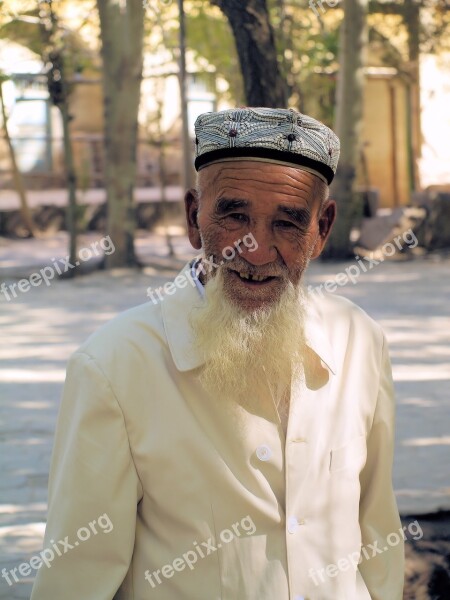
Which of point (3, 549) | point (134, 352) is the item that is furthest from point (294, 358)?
point (3, 549)

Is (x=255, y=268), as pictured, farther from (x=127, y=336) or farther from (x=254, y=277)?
(x=127, y=336)

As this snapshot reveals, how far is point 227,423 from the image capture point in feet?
6.34

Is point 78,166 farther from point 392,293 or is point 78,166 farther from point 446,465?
point 446,465

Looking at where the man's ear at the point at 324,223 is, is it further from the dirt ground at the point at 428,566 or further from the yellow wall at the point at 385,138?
the yellow wall at the point at 385,138

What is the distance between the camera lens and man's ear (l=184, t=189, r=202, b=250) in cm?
209

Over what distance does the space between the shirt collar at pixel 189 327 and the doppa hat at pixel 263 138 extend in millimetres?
254

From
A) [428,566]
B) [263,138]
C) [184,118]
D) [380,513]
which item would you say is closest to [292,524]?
[380,513]

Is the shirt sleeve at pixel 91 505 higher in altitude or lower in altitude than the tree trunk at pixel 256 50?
lower

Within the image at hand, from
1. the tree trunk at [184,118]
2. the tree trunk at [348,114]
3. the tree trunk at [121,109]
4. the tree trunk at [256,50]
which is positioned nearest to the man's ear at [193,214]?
the tree trunk at [256,50]

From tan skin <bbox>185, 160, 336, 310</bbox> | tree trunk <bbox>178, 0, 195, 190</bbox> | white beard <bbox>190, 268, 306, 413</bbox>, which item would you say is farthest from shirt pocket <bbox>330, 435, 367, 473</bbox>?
tree trunk <bbox>178, 0, 195, 190</bbox>

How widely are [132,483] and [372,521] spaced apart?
21.6 inches

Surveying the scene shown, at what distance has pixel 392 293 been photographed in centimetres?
1125

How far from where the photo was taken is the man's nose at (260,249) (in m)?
1.95

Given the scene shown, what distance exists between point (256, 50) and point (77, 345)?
14.0ft
